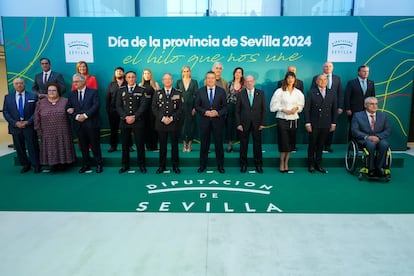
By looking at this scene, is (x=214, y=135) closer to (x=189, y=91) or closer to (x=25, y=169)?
(x=189, y=91)

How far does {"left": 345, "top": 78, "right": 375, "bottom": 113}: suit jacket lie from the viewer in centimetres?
526

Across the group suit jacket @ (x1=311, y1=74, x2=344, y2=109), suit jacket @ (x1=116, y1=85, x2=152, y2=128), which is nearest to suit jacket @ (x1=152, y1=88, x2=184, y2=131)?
suit jacket @ (x1=116, y1=85, x2=152, y2=128)

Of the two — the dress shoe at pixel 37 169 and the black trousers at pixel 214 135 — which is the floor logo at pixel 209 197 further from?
the dress shoe at pixel 37 169

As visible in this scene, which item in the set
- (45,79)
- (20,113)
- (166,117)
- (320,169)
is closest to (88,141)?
(20,113)

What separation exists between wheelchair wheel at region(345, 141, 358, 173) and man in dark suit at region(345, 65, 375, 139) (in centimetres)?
111

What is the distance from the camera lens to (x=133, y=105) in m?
4.48

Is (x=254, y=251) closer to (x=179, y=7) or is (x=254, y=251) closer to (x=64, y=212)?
(x=64, y=212)

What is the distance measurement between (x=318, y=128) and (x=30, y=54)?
17.6 feet

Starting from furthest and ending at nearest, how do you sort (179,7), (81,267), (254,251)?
(179,7) → (254,251) → (81,267)

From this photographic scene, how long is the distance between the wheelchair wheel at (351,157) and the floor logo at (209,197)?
136 cm

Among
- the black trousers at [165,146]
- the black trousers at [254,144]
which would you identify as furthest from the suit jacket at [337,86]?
the black trousers at [165,146]

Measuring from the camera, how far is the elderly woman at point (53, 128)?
14.7 ft

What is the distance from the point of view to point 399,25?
5.63 meters

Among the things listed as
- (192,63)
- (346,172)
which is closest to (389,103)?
(346,172)
